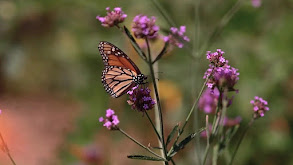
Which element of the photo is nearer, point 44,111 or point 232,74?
point 232,74

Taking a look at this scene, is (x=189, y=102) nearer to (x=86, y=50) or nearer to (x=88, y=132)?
(x=88, y=132)

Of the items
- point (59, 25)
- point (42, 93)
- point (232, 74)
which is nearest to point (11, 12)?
point (59, 25)

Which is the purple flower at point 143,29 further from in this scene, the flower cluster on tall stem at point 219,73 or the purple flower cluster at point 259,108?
the purple flower cluster at point 259,108

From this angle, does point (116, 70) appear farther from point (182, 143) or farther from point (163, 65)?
point (163, 65)

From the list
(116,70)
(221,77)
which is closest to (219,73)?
(221,77)

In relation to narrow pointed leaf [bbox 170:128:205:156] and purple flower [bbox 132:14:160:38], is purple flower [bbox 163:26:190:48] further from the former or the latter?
narrow pointed leaf [bbox 170:128:205:156]

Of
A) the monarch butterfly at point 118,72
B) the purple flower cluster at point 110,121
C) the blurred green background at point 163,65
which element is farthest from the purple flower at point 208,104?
the blurred green background at point 163,65

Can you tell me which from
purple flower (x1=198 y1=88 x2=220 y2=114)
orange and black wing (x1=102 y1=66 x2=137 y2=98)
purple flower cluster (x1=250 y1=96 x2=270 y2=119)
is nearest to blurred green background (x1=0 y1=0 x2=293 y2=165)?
purple flower (x1=198 y1=88 x2=220 y2=114)
